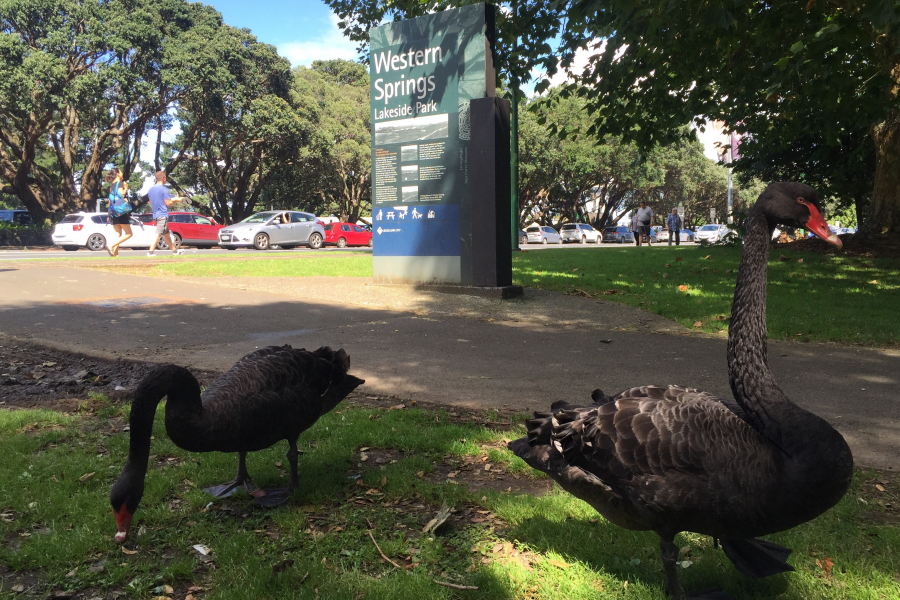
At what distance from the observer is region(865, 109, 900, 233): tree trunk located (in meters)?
15.7

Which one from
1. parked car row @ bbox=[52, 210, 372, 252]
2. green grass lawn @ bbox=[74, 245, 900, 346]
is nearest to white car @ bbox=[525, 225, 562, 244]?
parked car row @ bbox=[52, 210, 372, 252]

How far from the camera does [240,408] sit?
131 inches

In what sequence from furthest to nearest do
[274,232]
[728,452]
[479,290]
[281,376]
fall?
[274,232], [479,290], [281,376], [728,452]

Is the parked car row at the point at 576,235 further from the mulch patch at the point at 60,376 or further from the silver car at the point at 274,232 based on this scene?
the mulch patch at the point at 60,376

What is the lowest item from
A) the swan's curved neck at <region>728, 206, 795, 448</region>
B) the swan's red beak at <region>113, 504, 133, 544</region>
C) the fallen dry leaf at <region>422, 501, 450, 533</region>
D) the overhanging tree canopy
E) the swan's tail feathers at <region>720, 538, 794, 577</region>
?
the fallen dry leaf at <region>422, 501, 450, 533</region>

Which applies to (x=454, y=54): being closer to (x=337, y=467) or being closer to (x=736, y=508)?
(x=337, y=467)

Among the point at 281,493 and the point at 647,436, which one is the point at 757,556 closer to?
the point at 647,436

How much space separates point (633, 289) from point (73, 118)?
105 feet

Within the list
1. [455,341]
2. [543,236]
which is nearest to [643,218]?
[543,236]

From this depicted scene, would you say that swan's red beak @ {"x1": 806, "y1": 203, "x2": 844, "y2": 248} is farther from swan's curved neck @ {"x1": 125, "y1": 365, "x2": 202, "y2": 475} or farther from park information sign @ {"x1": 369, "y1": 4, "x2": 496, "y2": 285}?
park information sign @ {"x1": 369, "y1": 4, "x2": 496, "y2": 285}

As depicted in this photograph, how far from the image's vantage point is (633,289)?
1102 cm

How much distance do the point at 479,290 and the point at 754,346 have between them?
311 inches

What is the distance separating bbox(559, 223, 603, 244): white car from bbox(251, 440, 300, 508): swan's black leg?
162 feet

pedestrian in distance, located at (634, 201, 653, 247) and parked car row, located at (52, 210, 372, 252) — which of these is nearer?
parked car row, located at (52, 210, 372, 252)
